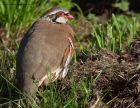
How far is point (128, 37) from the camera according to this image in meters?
7.15

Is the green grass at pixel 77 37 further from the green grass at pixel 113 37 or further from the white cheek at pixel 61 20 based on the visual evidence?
the white cheek at pixel 61 20

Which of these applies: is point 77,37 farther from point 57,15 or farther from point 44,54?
point 44,54

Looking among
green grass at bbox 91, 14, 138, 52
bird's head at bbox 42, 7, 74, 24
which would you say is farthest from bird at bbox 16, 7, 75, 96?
green grass at bbox 91, 14, 138, 52

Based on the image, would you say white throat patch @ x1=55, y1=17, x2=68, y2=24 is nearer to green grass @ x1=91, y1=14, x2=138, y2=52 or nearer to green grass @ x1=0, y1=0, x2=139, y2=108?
green grass @ x1=0, y1=0, x2=139, y2=108

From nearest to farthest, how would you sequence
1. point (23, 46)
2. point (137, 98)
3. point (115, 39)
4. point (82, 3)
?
point (137, 98), point (23, 46), point (115, 39), point (82, 3)

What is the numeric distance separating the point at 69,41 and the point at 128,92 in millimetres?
840

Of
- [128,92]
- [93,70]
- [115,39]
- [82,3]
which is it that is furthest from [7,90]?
[82,3]

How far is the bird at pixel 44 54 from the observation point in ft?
17.7

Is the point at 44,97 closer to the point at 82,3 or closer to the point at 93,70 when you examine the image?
the point at 93,70

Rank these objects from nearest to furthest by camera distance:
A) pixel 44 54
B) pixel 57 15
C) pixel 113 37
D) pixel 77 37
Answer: pixel 44 54
pixel 57 15
pixel 113 37
pixel 77 37

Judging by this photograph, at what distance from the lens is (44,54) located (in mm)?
5527

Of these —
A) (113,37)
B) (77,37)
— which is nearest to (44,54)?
(113,37)

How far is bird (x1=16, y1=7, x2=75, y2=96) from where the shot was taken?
5391 millimetres

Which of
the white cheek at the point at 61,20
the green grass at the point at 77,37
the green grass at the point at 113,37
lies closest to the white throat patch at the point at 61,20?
the white cheek at the point at 61,20
